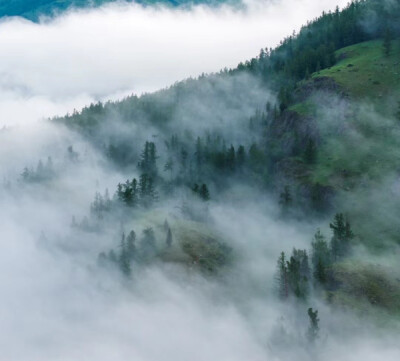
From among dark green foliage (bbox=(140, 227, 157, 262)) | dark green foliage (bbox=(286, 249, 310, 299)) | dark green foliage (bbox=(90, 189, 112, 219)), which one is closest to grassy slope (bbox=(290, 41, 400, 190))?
dark green foliage (bbox=(286, 249, 310, 299))

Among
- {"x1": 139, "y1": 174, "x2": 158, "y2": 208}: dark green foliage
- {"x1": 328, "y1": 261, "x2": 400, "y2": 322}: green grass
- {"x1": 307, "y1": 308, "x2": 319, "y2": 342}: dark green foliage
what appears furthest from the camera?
{"x1": 139, "y1": 174, "x2": 158, "y2": 208}: dark green foliage

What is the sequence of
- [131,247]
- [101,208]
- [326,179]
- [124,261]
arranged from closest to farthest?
[124,261] → [131,247] → [326,179] → [101,208]

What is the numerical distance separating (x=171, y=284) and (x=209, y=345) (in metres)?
21.0

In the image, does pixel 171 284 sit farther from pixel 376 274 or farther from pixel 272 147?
pixel 272 147

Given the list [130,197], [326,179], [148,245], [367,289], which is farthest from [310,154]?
[148,245]

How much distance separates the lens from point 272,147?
605 feet

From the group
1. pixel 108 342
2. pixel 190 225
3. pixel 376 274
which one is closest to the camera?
pixel 376 274

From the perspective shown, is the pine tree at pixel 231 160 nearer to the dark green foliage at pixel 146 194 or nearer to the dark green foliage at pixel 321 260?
the dark green foliage at pixel 146 194

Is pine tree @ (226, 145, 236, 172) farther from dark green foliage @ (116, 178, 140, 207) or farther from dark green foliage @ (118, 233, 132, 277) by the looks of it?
dark green foliage @ (118, 233, 132, 277)

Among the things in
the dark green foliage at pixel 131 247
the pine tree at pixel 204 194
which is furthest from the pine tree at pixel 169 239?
the pine tree at pixel 204 194

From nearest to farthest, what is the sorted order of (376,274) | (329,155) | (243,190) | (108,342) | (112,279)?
(376,274), (108,342), (112,279), (329,155), (243,190)

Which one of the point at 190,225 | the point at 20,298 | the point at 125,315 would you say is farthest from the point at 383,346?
the point at 20,298

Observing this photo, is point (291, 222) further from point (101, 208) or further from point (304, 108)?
point (101, 208)

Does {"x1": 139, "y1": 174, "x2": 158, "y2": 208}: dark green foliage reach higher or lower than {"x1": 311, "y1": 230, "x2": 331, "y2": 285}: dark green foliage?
higher
